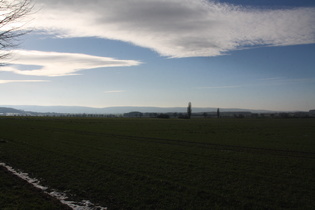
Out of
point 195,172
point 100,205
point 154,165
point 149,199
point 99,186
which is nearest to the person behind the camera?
point 100,205

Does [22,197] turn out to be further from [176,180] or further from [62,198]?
[176,180]

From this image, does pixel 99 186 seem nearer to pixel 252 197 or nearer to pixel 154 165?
pixel 154 165

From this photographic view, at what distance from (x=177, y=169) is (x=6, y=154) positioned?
1252 centimetres

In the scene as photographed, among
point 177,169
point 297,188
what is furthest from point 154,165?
point 297,188

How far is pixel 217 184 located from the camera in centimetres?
1058

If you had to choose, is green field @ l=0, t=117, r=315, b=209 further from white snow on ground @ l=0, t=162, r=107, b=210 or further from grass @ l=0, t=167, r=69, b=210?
grass @ l=0, t=167, r=69, b=210

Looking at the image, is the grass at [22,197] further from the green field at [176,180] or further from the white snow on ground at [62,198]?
the green field at [176,180]

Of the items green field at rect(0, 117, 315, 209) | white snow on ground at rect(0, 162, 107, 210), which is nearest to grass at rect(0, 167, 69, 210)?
white snow on ground at rect(0, 162, 107, 210)

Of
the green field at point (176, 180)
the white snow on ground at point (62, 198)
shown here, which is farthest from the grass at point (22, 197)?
the green field at point (176, 180)

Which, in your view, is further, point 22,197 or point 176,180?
point 176,180

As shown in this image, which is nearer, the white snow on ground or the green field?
the white snow on ground

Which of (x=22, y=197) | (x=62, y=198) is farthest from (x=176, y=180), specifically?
(x=22, y=197)

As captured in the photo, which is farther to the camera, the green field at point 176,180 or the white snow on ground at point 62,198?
the green field at point 176,180

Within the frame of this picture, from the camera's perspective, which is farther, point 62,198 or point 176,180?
point 176,180
